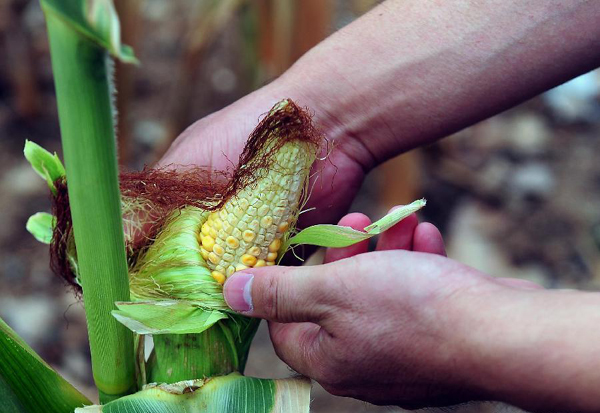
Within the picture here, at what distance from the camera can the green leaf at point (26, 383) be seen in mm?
663

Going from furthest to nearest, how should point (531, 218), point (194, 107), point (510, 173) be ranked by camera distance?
point (194, 107) < point (510, 173) < point (531, 218)

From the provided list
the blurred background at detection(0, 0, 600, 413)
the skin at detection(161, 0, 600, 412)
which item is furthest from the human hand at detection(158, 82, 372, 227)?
the blurred background at detection(0, 0, 600, 413)

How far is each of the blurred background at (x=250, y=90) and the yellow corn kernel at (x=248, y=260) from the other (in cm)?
86

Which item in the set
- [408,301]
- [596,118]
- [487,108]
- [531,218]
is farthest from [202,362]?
[596,118]

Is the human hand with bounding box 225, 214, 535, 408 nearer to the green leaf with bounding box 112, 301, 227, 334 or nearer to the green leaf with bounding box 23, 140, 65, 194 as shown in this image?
the green leaf with bounding box 112, 301, 227, 334

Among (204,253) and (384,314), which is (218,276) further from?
(384,314)

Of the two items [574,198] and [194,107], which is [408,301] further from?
[194,107]

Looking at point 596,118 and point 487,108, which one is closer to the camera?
point 487,108

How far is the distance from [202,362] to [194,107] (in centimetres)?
164

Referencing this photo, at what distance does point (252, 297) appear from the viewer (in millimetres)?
724

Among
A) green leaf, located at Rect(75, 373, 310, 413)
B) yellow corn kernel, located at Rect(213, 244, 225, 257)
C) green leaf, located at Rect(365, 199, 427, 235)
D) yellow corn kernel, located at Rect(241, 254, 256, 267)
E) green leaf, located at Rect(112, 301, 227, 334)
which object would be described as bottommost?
green leaf, located at Rect(75, 373, 310, 413)

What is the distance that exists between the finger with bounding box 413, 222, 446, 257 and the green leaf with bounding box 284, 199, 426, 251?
0.12 meters

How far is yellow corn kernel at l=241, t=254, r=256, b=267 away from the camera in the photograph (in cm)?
77

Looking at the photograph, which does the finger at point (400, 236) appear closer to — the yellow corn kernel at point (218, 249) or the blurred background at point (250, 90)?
the yellow corn kernel at point (218, 249)
